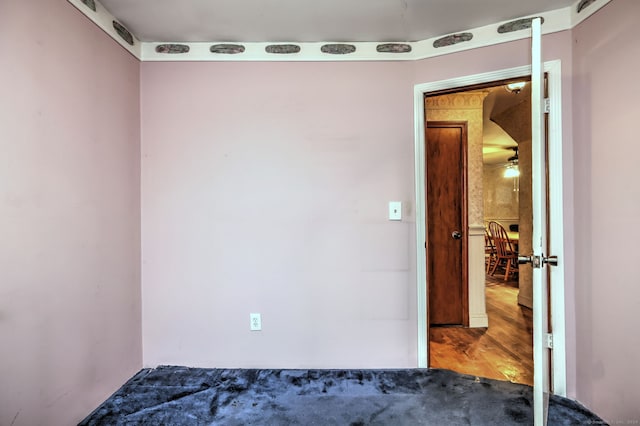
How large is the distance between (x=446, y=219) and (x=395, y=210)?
4.33 ft

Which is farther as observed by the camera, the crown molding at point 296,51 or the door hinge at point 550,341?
the crown molding at point 296,51

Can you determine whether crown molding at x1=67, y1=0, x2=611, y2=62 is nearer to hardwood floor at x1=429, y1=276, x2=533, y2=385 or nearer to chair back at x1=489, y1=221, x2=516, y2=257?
hardwood floor at x1=429, y1=276, x2=533, y2=385

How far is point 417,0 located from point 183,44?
161 centimetres

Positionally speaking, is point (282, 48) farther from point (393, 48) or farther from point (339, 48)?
point (393, 48)

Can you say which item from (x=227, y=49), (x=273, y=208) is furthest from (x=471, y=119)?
(x=227, y=49)

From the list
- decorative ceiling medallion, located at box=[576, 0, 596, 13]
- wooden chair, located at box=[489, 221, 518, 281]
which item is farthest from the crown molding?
wooden chair, located at box=[489, 221, 518, 281]

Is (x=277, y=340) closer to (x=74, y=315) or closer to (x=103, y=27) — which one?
(x=74, y=315)

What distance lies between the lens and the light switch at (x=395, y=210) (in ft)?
6.95

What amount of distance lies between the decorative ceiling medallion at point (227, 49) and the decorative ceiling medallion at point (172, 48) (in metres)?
0.19

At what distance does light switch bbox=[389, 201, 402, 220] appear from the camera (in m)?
2.12

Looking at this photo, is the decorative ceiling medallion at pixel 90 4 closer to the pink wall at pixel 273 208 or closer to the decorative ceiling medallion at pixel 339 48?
the pink wall at pixel 273 208

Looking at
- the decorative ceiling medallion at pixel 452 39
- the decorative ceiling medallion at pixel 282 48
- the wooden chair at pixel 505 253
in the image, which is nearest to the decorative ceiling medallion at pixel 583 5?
the decorative ceiling medallion at pixel 452 39

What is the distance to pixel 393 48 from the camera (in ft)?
6.91

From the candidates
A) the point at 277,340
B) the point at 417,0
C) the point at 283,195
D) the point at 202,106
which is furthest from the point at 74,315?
the point at 417,0
